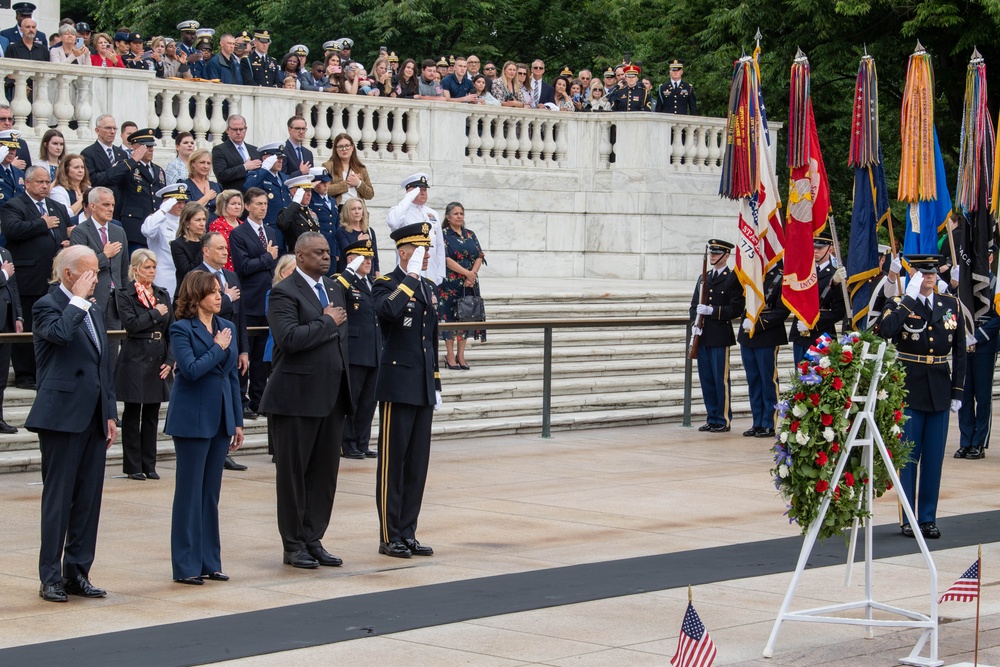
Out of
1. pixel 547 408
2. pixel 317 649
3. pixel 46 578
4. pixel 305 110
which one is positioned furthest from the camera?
pixel 305 110

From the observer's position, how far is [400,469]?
9.77m

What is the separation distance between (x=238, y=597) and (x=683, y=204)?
17.9 m

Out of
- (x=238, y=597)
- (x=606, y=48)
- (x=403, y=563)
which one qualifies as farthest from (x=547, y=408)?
(x=606, y=48)

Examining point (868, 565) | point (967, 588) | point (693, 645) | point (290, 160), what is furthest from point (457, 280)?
point (693, 645)

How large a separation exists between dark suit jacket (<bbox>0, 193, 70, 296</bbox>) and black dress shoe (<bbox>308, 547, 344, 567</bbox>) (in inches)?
233

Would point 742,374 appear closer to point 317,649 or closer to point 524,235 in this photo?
point 524,235

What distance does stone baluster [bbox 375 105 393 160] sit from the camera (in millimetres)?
22953

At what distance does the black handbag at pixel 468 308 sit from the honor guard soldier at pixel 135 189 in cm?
335

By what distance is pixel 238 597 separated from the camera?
8.54 m

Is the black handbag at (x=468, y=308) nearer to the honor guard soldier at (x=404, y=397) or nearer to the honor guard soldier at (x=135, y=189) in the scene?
the honor guard soldier at (x=135, y=189)

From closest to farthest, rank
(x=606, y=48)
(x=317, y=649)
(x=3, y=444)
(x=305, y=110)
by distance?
(x=317, y=649), (x=3, y=444), (x=305, y=110), (x=606, y=48)

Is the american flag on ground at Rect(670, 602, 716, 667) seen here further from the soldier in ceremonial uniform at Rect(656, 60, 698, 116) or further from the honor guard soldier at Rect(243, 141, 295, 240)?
the soldier in ceremonial uniform at Rect(656, 60, 698, 116)

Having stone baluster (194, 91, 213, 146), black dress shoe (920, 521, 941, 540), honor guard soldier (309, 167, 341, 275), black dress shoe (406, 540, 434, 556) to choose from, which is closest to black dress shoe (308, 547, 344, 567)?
black dress shoe (406, 540, 434, 556)

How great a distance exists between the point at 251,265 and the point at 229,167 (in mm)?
2606
